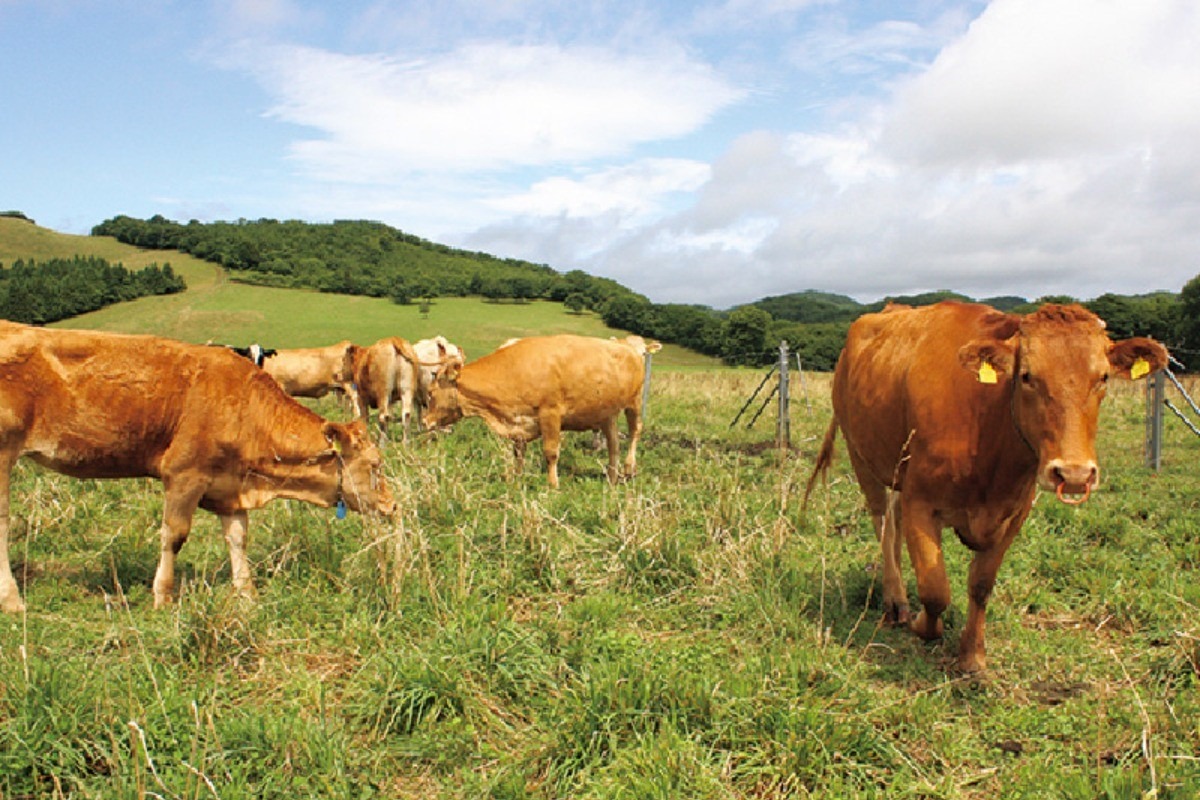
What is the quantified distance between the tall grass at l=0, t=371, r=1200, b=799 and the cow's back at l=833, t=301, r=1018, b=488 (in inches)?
39.2

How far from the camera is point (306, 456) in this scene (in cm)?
673

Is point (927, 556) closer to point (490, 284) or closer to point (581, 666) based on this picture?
point (581, 666)

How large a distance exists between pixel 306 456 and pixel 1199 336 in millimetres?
57684

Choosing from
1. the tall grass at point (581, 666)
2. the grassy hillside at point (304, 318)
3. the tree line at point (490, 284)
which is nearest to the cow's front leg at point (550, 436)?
the tall grass at point (581, 666)

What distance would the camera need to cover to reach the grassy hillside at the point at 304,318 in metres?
56.6

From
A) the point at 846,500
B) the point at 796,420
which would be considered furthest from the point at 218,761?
the point at 796,420

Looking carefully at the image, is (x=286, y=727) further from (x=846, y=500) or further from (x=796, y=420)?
(x=796, y=420)

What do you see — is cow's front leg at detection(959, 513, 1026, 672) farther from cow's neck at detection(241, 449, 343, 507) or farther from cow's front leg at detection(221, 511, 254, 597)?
cow's front leg at detection(221, 511, 254, 597)

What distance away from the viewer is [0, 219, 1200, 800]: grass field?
364 cm

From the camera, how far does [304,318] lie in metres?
61.7

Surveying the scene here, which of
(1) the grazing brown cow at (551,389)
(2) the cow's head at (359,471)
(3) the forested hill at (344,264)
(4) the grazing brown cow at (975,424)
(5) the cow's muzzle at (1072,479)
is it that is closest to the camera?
(5) the cow's muzzle at (1072,479)

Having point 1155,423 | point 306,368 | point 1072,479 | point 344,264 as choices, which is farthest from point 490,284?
point 1072,479

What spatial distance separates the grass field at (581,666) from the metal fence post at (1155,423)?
13.2ft

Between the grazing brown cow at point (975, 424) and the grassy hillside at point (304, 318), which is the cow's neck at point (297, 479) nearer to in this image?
the grazing brown cow at point (975, 424)
